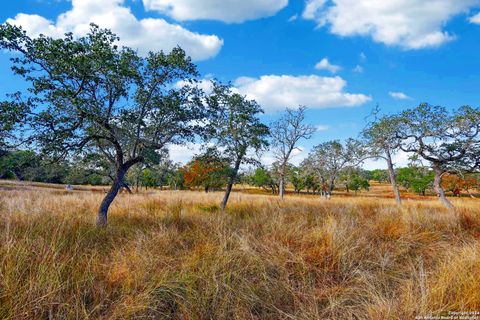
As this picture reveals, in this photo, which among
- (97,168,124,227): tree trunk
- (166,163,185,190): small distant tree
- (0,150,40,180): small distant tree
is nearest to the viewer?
(0,150,40,180): small distant tree

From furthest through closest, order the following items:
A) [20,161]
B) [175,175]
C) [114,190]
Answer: [175,175], [114,190], [20,161]

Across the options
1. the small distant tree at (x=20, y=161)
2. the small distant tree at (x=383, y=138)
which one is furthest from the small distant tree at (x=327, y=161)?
the small distant tree at (x=20, y=161)

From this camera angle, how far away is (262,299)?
11.2ft

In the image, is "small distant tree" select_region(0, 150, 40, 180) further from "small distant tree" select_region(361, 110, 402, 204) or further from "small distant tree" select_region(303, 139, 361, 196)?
"small distant tree" select_region(303, 139, 361, 196)

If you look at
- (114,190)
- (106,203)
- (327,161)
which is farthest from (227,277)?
(327,161)

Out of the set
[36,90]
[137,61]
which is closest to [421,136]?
[137,61]

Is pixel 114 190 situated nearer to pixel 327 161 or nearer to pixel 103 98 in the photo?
pixel 103 98

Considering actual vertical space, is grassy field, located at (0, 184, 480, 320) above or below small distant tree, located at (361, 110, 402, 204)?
below

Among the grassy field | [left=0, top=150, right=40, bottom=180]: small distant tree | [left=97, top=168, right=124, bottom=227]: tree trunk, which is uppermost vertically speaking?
[left=0, top=150, right=40, bottom=180]: small distant tree

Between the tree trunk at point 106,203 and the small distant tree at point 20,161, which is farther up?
the small distant tree at point 20,161

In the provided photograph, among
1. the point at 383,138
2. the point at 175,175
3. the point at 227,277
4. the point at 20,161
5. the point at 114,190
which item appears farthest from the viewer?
the point at 383,138

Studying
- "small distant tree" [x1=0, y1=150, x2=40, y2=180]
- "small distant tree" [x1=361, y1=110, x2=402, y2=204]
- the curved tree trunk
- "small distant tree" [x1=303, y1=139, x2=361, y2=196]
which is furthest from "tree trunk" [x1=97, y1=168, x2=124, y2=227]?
"small distant tree" [x1=303, y1=139, x2=361, y2=196]

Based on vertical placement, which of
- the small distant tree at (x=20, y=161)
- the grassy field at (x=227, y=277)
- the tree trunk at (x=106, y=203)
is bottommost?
the grassy field at (x=227, y=277)

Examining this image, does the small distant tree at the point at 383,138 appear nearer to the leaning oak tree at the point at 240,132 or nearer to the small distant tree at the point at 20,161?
the leaning oak tree at the point at 240,132
